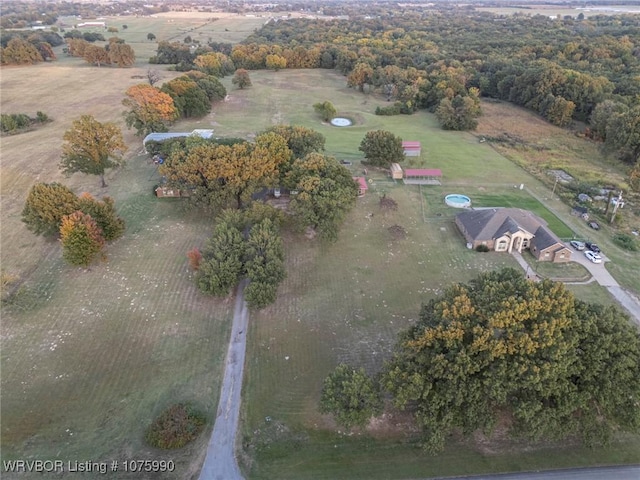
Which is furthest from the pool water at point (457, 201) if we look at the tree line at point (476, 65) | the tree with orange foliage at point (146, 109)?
the tree with orange foliage at point (146, 109)

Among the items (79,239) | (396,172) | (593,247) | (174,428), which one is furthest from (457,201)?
(79,239)

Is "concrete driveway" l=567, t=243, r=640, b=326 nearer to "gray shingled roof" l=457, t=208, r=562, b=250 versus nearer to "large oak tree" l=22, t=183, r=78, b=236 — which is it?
"gray shingled roof" l=457, t=208, r=562, b=250

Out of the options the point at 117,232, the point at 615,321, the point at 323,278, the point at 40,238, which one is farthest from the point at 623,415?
the point at 40,238

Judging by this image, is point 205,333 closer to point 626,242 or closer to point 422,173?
point 422,173

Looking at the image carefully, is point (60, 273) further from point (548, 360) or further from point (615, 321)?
point (615, 321)

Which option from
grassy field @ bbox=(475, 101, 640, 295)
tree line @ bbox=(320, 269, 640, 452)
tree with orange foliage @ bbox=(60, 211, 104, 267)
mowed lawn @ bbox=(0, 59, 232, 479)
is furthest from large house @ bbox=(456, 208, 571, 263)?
tree with orange foliage @ bbox=(60, 211, 104, 267)

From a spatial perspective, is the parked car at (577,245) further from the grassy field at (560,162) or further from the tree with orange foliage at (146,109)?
the tree with orange foliage at (146,109)
